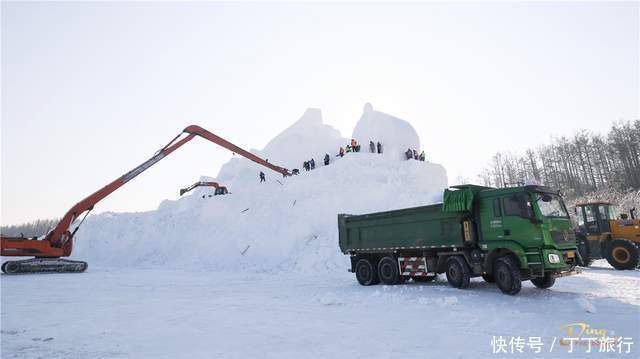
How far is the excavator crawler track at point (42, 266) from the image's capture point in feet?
66.7

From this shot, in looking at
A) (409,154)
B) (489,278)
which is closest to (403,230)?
(489,278)

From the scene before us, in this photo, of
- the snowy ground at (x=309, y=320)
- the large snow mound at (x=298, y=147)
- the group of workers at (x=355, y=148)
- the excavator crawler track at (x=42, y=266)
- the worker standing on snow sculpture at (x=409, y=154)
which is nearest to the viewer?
the snowy ground at (x=309, y=320)

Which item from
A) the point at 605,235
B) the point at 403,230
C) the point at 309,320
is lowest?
the point at 309,320

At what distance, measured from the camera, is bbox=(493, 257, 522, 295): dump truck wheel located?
10375 mm

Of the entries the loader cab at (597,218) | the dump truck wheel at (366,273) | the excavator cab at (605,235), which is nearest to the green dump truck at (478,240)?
the dump truck wheel at (366,273)

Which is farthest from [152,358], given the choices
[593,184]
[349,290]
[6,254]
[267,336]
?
[593,184]

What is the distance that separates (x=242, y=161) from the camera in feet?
170

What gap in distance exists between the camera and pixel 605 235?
17266 millimetres

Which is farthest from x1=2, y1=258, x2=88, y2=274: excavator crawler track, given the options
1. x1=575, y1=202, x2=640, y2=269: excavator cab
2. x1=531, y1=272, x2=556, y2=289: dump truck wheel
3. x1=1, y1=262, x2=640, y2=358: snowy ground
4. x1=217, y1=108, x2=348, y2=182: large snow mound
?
x1=575, y1=202, x2=640, y2=269: excavator cab

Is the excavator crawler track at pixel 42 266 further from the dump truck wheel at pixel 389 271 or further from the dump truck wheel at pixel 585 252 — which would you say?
the dump truck wheel at pixel 585 252

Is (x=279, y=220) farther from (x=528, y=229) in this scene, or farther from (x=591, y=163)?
(x=591, y=163)

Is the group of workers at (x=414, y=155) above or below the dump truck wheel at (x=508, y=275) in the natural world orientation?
above

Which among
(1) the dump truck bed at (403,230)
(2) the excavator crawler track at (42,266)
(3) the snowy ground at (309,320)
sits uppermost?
(1) the dump truck bed at (403,230)

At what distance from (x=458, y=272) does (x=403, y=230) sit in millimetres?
2490
